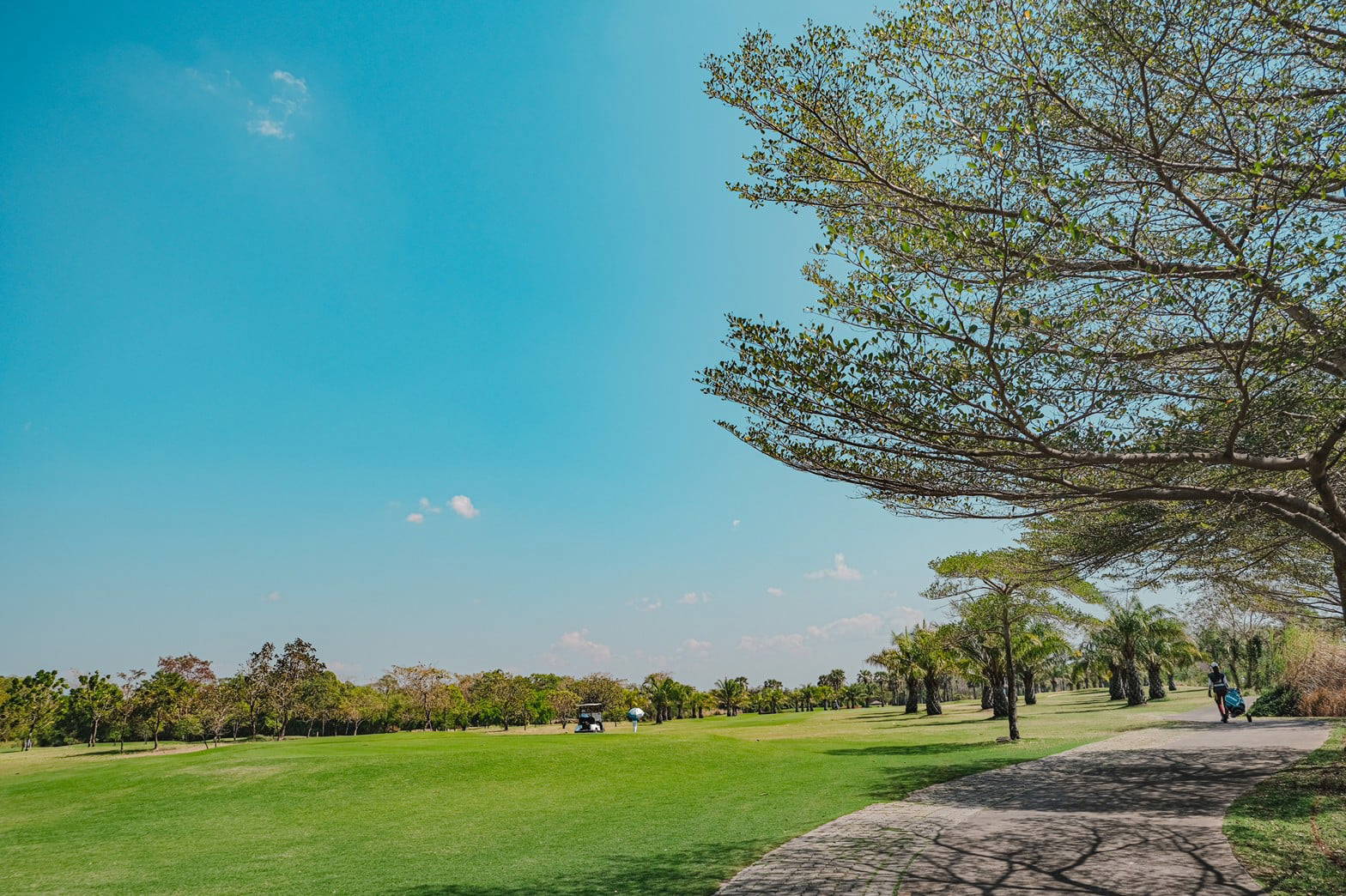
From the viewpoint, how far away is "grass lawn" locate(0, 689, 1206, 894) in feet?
27.1

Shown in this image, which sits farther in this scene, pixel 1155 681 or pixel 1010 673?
pixel 1155 681

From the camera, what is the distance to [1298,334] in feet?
A: 20.3

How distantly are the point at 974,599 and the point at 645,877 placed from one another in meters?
18.4

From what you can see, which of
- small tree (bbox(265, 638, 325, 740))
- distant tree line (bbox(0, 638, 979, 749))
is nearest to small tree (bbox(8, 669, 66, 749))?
distant tree line (bbox(0, 638, 979, 749))

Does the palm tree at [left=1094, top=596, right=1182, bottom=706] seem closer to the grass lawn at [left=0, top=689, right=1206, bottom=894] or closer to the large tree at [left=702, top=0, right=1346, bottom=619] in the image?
the grass lawn at [left=0, top=689, right=1206, bottom=894]

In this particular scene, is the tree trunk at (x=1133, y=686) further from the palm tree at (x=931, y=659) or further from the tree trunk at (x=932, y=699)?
the tree trunk at (x=932, y=699)

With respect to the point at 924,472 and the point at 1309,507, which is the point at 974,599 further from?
the point at 924,472

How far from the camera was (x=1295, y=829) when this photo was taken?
7.25m

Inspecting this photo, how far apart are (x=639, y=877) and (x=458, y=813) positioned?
701cm

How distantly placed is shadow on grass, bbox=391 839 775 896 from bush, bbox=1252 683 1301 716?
2477 cm

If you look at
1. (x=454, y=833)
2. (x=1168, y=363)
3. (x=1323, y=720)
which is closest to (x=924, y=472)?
(x=1168, y=363)

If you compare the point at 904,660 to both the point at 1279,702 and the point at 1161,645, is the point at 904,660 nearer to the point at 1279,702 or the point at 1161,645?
the point at 1161,645

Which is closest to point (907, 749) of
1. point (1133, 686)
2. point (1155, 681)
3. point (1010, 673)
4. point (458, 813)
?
point (1010, 673)

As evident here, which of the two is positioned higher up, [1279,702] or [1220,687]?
[1220,687]
